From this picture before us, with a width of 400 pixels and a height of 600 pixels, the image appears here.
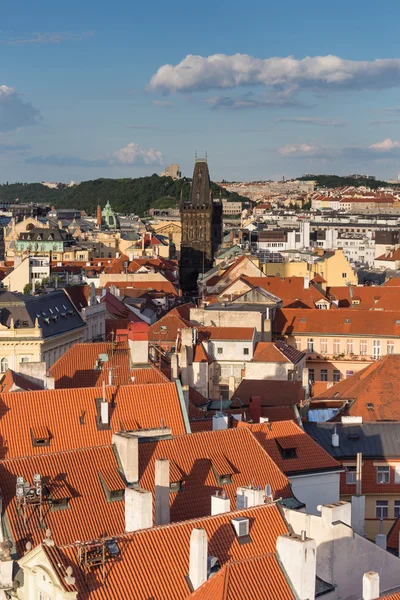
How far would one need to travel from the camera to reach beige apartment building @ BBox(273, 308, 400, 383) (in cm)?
8981

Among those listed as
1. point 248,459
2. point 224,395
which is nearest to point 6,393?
point 248,459

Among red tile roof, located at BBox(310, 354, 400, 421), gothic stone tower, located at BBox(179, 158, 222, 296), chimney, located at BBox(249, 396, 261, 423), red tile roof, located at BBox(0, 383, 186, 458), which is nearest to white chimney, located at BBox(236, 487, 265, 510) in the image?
red tile roof, located at BBox(0, 383, 186, 458)

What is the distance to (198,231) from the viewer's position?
626ft

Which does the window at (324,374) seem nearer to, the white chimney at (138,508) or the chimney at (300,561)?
the white chimney at (138,508)

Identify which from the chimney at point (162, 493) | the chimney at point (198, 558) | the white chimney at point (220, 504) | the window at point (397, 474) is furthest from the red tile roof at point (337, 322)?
the chimney at point (198, 558)

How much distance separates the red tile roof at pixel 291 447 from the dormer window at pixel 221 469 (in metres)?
4.27

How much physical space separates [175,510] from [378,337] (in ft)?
193

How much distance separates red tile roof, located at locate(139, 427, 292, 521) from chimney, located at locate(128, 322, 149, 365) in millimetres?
16976

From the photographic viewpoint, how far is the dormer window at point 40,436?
4200 centimetres

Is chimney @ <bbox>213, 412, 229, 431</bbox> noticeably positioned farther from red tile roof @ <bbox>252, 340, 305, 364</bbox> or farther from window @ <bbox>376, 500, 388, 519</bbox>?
red tile roof @ <bbox>252, 340, 305, 364</bbox>

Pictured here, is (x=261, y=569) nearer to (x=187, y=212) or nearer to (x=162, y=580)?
(x=162, y=580)

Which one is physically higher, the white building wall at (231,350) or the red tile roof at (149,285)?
the white building wall at (231,350)

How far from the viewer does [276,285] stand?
112875mm

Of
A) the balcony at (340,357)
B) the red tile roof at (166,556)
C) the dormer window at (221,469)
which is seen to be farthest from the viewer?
the balcony at (340,357)
